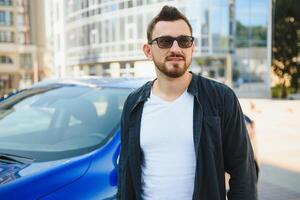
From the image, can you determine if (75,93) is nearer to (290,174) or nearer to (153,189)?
(153,189)

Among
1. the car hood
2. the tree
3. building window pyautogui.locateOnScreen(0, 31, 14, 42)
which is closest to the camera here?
the car hood

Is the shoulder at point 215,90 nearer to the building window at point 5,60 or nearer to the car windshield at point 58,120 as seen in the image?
the car windshield at point 58,120

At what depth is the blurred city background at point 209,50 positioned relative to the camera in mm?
6961

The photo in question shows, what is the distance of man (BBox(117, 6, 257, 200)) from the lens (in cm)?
197

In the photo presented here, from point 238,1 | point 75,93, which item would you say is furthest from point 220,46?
point 75,93

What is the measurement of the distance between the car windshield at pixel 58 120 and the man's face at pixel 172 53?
1.17 meters

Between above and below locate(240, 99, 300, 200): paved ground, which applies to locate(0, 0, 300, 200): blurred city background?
above

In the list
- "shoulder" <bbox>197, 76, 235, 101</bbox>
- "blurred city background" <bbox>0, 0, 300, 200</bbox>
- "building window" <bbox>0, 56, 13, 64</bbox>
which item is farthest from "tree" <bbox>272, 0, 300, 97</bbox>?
"building window" <bbox>0, 56, 13, 64</bbox>

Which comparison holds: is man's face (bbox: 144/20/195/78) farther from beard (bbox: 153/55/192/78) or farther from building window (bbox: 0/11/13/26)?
building window (bbox: 0/11/13/26)

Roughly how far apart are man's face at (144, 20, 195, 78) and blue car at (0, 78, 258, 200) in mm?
978

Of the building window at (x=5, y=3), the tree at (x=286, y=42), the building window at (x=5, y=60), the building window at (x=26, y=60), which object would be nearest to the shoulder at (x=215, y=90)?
the tree at (x=286, y=42)

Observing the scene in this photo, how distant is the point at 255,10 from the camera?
34.2 meters

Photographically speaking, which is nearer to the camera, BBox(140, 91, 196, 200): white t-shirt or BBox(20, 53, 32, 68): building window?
BBox(140, 91, 196, 200): white t-shirt

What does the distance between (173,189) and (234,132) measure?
1.25 ft
